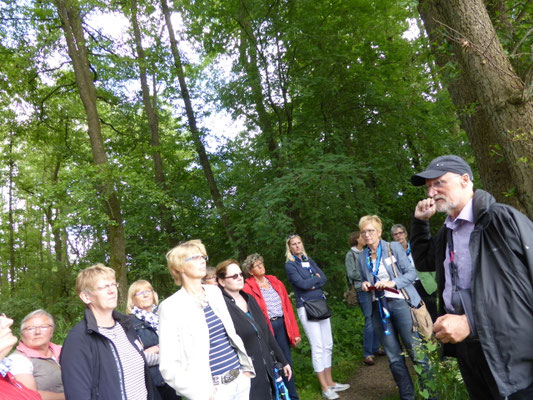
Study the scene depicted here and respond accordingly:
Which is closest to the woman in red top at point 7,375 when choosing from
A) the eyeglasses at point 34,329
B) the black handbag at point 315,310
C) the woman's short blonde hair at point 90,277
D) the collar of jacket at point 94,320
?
the collar of jacket at point 94,320

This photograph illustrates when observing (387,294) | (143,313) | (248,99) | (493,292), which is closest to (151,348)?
(143,313)

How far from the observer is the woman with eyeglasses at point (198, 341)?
115 inches

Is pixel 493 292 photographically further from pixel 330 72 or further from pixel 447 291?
pixel 330 72

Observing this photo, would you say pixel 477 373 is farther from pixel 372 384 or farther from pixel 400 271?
pixel 372 384

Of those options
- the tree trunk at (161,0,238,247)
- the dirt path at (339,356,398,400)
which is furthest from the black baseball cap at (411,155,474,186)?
the tree trunk at (161,0,238,247)

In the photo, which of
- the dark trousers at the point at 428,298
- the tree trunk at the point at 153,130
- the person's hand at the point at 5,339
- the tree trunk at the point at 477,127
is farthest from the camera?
the tree trunk at the point at 153,130

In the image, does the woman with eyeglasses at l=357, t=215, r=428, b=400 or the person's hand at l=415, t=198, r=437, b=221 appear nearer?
the person's hand at l=415, t=198, r=437, b=221

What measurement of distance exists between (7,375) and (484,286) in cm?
260

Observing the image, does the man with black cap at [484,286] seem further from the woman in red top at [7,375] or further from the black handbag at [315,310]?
the black handbag at [315,310]

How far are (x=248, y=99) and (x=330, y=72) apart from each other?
84.6 inches

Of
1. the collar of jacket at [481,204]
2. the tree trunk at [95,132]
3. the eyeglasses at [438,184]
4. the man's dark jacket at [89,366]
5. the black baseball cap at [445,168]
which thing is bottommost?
the man's dark jacket at [89,366]

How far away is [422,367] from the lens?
13.1 ft

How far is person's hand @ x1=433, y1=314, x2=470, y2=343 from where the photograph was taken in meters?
2.15

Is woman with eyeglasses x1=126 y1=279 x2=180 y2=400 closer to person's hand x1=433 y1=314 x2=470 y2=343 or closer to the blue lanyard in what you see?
the blue lanyard
